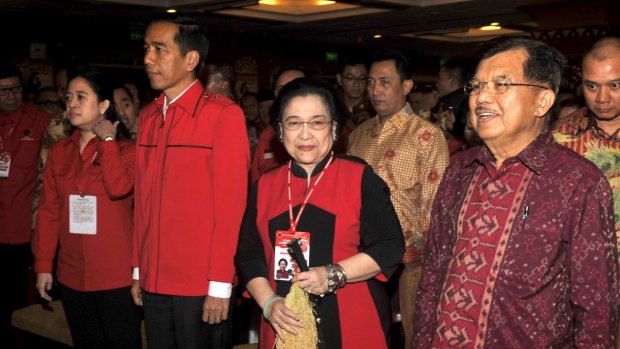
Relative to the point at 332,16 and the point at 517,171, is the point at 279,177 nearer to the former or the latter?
the point at 517,171

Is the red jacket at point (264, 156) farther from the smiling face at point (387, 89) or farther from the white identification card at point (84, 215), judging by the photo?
the white identification card at point (84, 215)

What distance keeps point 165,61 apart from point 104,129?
49cm

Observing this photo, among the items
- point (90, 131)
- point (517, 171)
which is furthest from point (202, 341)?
point (517, 171)

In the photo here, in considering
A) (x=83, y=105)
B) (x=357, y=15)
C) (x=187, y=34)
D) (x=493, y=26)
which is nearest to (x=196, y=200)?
(x=187, y=34)

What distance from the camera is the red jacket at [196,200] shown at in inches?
89.3

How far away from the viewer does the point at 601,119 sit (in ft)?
7.53

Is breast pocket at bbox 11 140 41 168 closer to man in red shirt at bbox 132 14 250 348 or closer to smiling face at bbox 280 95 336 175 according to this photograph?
man in red shirt at bbox 132 14 250 348

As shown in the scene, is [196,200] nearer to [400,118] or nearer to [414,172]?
[414,172]

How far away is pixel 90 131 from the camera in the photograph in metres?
2.80

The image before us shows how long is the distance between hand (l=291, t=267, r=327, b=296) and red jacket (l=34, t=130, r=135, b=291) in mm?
1111

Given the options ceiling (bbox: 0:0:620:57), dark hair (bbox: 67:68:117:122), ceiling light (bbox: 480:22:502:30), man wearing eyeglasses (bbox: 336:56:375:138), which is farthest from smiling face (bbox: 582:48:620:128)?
ceiling light (bbox: 480:22:502:30)

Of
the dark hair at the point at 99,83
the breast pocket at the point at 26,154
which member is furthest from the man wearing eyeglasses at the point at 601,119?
the breast pocket at the point at 26,154

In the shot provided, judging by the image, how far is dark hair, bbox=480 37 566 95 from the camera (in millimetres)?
1585

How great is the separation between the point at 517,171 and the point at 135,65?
11.3 meters
